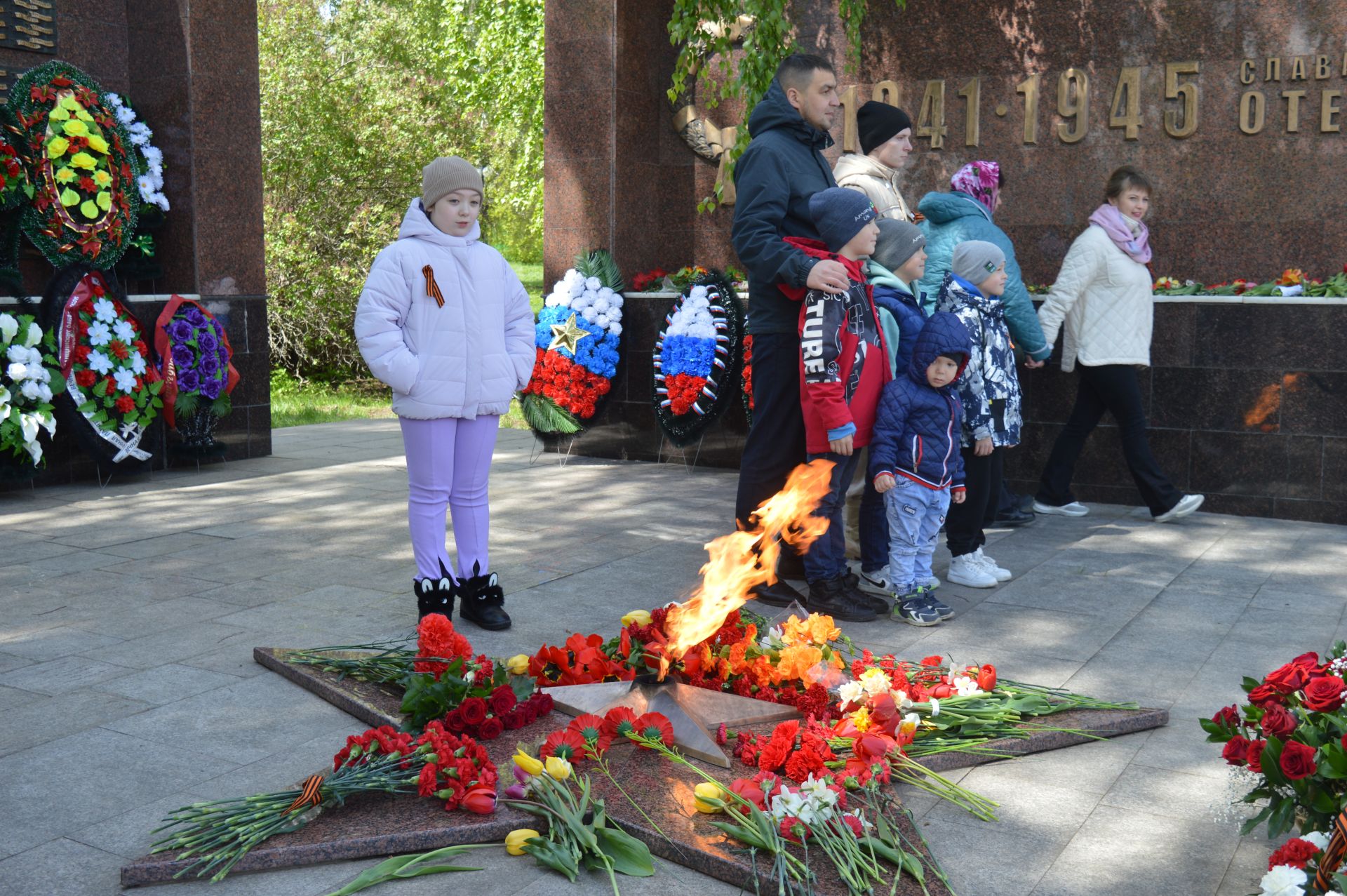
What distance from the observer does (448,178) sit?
464 cm

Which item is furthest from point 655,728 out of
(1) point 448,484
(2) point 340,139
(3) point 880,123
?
(2) point 340,139

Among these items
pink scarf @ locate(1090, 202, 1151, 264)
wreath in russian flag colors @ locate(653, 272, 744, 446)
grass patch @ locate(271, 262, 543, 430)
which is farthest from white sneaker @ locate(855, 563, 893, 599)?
grass patch @ locate(271, 262, 543, 430)

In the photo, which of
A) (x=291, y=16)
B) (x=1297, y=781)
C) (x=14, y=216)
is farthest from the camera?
(x=291, y=16)

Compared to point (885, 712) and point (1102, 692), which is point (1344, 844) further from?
point (1102, 692)

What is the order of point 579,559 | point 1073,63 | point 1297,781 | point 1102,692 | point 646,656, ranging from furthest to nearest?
point 1073,63 < point 579,559 < point 1102,692 < point 646,656 < point 1297,781

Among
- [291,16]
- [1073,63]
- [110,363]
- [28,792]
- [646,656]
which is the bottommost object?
[28,792]

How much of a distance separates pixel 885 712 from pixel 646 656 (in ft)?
2.43

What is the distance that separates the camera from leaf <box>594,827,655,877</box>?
2.90 m

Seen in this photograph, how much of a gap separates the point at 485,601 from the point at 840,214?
7.00 feet

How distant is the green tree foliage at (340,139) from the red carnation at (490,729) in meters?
13.3

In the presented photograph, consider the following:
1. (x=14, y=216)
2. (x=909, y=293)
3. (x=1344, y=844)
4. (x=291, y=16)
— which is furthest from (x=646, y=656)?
(x=291, y=16)

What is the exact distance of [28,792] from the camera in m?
3.30

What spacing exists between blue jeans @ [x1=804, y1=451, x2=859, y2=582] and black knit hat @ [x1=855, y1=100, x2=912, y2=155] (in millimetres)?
1600

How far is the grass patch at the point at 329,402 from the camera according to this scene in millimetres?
12906
